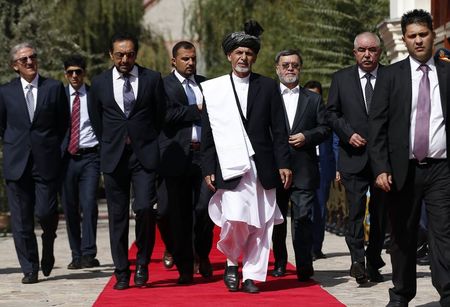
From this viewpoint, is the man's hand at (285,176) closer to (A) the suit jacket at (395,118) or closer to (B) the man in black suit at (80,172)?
(A) the suit jacket at (395,118)

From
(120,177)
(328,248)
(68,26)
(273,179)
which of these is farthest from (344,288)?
(68,26)

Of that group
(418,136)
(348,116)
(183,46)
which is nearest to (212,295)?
(348,116)

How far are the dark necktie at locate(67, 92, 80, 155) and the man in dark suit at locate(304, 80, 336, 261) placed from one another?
2466mm

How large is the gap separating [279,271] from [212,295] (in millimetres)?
1647

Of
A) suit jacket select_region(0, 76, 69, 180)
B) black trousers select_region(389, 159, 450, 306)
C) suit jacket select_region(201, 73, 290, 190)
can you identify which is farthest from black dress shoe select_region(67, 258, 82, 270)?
black trousers select_region(389, 159, 450, 306)

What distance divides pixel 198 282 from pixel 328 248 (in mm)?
4666

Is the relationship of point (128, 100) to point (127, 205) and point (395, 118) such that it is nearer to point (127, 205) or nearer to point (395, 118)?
point (127, 205)

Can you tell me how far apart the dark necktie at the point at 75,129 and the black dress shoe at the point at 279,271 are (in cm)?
282

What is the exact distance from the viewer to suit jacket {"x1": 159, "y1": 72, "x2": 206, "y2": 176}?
11273 mm

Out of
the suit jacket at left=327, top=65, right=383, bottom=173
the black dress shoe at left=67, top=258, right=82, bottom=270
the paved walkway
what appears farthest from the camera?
the black dress shoe at left=67, top=258, right=82, bottom=270

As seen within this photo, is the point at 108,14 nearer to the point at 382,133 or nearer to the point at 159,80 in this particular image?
the point at 159,80

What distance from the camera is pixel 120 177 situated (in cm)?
1076

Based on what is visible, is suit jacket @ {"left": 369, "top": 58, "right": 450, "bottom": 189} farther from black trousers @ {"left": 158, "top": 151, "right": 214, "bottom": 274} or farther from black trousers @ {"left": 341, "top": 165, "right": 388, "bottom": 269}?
black trousers @ {"left": 158, "top": 151, "right": 214, "bottom": 274}

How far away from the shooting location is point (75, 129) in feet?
44.2
